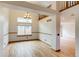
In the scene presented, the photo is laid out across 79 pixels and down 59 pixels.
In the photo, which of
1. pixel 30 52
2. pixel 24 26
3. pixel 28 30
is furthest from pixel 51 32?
pixel 24 26

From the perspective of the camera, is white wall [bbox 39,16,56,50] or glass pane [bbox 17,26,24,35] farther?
glass pane [bbox 17,26,24,35]

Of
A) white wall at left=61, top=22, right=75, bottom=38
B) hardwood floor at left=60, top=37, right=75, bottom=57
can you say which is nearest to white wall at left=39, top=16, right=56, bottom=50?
hardwood floor at left=60, top=37, right=75, bottom=57

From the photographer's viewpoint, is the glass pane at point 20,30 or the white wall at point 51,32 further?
the glass pane at point 20,30

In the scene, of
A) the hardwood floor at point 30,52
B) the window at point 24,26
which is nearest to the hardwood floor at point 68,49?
the hardwood floor at point 30,52

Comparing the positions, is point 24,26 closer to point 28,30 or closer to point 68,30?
point 28,30

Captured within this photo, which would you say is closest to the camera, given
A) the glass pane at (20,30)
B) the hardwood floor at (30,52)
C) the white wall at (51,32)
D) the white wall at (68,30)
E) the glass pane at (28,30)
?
the hardwood floor at (30,52)

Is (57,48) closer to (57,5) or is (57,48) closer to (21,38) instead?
(57,5)

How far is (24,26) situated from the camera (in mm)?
9477

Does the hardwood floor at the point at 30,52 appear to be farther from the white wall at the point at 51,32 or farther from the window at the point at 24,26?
the window at the point at 24,26

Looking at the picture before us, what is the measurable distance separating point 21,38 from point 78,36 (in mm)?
6318

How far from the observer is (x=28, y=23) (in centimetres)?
952

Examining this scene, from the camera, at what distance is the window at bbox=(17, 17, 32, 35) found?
9.07 metres

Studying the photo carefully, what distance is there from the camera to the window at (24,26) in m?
9.07

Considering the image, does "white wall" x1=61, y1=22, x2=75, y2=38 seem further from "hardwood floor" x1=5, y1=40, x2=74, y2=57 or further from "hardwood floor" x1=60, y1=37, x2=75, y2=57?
"hardwood floor" x1=5, y1=40, x2=74, y2=57
